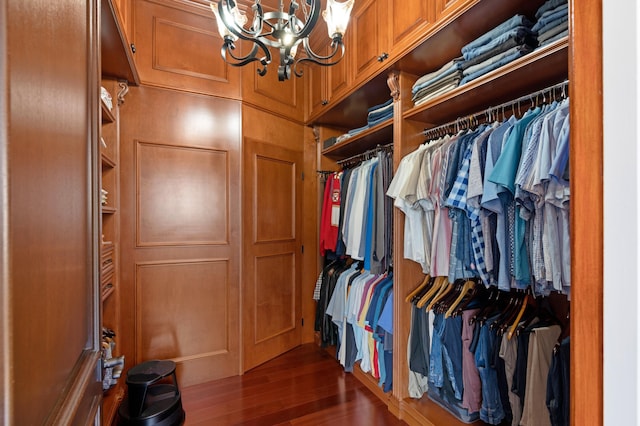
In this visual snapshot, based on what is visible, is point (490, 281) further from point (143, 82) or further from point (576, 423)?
point (143, 82)

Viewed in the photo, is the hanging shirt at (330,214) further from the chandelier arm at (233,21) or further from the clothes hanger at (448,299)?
the chandelier arm at (233,21)

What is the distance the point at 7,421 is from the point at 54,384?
0.62ft

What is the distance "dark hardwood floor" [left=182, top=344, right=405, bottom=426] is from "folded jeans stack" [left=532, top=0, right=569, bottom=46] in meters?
2.22

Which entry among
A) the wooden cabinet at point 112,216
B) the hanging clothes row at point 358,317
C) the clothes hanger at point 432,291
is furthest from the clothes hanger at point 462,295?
the wooden cabinet at point 112,216

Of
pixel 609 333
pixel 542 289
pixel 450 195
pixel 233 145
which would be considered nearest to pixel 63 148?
pixel 609 333

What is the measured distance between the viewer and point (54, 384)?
1.63 ft

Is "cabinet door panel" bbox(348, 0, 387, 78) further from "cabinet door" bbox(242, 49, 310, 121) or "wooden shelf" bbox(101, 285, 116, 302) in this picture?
"wooden shelf" bbox(101, 285, 116, 302)

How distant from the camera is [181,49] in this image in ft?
7.89

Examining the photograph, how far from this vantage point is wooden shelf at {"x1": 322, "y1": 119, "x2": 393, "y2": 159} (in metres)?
2.27

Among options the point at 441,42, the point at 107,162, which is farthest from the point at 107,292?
the point at 441,42

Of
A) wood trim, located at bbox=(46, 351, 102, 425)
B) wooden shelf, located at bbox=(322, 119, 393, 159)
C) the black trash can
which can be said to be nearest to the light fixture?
wooden shelf, located at bbox=(322, 119, 393, 159)

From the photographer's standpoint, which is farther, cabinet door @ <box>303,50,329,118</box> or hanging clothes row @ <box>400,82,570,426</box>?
cabinet door @ <box>303,50,329,118</box>

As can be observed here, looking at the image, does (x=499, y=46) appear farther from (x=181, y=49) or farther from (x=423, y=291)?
(x=181, y=49)

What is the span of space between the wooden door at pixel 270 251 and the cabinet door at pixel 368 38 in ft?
3.49
